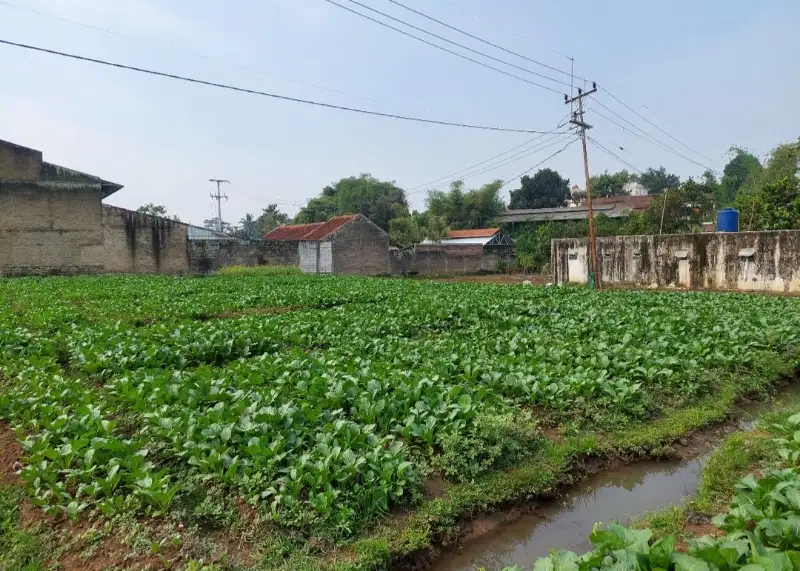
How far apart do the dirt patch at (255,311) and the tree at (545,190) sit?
51.0m

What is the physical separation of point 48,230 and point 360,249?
18965mm

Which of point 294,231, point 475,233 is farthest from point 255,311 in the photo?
point 475,233

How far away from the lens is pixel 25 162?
29609 mm

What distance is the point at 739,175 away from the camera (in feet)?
188

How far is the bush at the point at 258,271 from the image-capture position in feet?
107

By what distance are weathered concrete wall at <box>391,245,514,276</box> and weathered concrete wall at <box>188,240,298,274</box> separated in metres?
8.51

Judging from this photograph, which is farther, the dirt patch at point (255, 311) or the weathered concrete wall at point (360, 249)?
the weathered concrete wall at point (360, 249)

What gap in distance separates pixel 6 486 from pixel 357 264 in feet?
112

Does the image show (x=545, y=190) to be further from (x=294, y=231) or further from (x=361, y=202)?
(x=294, y=231)

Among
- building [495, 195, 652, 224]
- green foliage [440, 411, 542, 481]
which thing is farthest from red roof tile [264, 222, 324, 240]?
green foliage [440, 411, 542, 481]

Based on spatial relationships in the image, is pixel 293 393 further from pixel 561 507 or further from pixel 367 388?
pixel 561 507

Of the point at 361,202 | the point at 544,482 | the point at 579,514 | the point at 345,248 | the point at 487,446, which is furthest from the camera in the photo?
the point at 361,202

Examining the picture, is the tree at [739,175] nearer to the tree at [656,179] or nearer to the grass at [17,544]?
the tree at [656,179]

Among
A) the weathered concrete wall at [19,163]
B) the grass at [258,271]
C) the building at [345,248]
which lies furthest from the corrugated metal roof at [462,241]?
the weathered concrete wall at [19,163]
